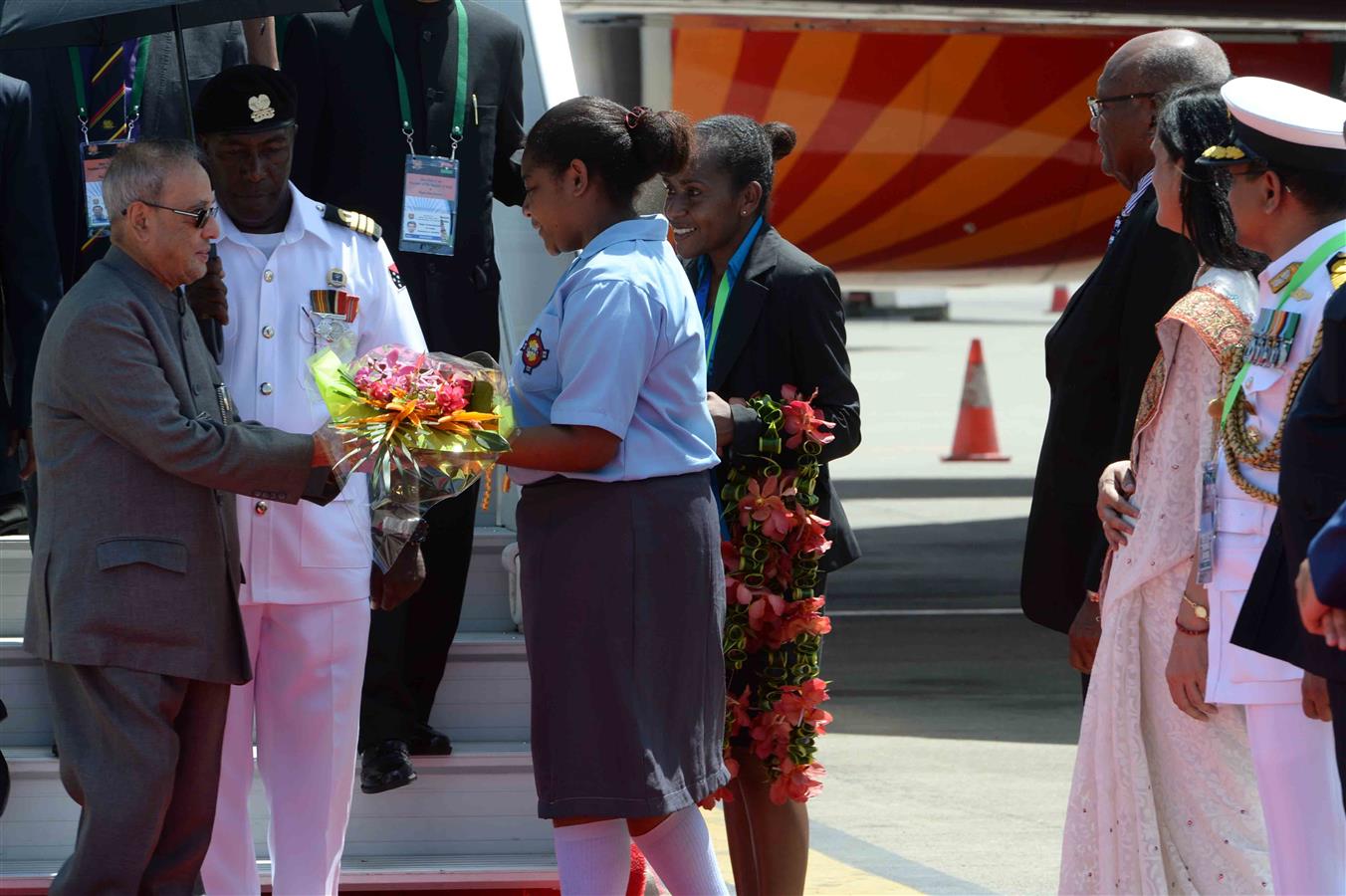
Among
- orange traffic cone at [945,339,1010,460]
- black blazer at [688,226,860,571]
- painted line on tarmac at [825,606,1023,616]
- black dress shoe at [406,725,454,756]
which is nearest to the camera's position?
black blazer at [688,226,860,571]

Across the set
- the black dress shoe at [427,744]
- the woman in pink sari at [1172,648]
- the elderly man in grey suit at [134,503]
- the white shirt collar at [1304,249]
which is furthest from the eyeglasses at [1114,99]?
the black dress shoe at [427,744]

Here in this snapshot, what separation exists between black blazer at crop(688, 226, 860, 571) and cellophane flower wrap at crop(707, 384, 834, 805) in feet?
0.23

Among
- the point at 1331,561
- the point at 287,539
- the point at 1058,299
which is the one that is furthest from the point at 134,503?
the point at 1058,299

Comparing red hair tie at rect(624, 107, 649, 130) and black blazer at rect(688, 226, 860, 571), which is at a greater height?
red hair tie at rect(624, 107, 649, 130)

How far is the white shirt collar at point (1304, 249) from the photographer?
3.00 meters

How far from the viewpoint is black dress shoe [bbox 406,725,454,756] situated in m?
4.29

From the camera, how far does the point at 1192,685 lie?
10.7 ft

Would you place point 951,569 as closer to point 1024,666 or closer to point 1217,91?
point 1024,666

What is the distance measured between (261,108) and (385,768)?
1.51 m

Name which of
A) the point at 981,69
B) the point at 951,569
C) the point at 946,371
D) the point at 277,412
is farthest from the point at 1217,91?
the point at 946,371

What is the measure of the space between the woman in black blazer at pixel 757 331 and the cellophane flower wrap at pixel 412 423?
0.95 metres

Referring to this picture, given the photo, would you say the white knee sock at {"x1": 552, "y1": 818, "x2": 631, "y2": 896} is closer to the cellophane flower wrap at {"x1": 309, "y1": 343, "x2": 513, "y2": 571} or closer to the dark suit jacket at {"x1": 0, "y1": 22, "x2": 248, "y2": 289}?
the cellophane flower wrap at {"x1": 309, "y1": 343, "x2": 513, "y2": 571}

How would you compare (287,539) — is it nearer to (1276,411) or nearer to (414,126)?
(414,126)

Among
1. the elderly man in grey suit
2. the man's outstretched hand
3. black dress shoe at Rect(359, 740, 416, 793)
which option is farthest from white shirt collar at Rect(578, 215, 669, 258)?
black dress shoe at Rect(359, 740, 416, 793)
